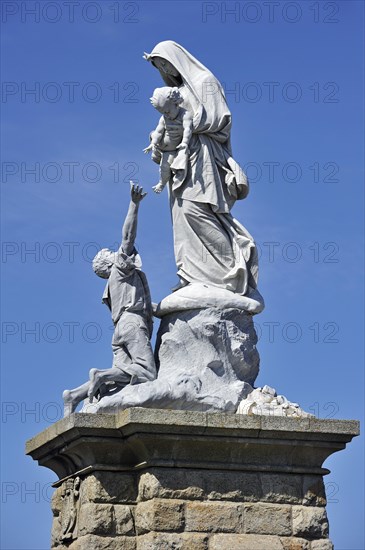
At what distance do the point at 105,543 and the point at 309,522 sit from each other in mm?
1962

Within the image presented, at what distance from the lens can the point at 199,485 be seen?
36.4ft

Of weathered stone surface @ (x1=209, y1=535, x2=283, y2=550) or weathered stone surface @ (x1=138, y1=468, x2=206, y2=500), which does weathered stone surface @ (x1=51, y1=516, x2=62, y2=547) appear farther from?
weathered stone surface @ (x1=209, y1=535, x2=283, y2=550)

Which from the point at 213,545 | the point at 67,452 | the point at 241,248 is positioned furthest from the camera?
the point at 241,248

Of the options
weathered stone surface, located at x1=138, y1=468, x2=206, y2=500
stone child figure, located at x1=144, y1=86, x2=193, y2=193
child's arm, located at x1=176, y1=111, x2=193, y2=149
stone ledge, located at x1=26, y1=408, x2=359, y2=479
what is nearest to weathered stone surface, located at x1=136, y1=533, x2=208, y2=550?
weathered stone surface, located at x1=138, y1=468, x2=206, y2=500

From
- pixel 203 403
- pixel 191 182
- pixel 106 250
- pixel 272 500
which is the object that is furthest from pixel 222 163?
pixel 272 500

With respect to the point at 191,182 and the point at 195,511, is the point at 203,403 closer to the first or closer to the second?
the point at 195,511

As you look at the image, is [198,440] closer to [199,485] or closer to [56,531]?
[199,485]

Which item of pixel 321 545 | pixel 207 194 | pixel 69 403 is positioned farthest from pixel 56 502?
pixel 207 194

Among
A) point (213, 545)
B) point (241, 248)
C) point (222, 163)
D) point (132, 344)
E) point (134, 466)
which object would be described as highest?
point (222, 163)

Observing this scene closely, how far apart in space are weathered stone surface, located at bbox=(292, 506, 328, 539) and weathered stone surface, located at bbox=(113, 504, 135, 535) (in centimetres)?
156

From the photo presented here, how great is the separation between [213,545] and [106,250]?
3.48 m

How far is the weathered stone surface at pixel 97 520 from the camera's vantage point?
11.1 metres

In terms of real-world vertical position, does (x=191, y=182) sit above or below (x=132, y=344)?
above

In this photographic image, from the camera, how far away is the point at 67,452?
11633 millimetres
